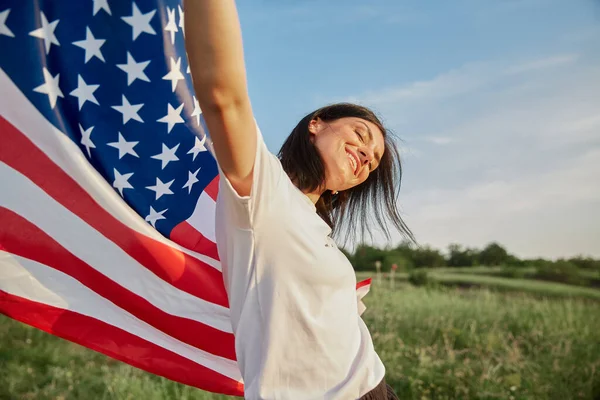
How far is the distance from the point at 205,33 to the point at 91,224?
113 centimetres

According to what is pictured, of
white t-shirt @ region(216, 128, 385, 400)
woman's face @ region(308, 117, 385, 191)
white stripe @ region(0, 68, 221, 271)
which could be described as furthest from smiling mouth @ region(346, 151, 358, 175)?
white stripe @ region(0, 68, 221, 271)

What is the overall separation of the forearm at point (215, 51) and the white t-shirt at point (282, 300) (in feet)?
0.69

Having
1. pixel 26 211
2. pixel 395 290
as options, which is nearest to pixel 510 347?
pixel 395 290

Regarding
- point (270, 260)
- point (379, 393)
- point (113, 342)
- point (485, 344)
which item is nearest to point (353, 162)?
point (270, 260)

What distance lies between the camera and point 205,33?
111 cm

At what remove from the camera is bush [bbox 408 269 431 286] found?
736 cm

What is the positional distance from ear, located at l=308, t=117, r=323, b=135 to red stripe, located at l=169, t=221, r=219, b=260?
0.56 meters

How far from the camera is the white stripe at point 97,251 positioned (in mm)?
1965

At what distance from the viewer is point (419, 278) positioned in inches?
292

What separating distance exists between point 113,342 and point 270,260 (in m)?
0.93

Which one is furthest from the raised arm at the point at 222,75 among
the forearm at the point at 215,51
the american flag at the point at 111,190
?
the american flag at the point at 111,190

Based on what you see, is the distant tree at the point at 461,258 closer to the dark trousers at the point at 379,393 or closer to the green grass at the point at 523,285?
the green grass at the point at 523,285

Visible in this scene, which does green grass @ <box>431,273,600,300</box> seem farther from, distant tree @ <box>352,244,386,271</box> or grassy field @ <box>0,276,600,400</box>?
distant tree @ <box>352,244,386,271</box>

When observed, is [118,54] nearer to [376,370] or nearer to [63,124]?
[63,124]
